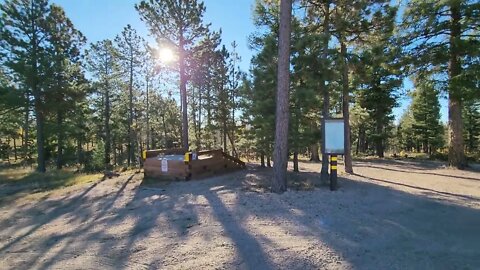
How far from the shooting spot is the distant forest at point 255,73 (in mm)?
11055

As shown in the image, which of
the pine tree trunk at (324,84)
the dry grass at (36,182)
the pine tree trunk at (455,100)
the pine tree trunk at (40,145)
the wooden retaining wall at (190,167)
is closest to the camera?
the pine tree trunk at (324,84)

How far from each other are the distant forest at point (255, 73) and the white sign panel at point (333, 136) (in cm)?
184

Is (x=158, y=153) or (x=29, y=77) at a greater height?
(x=29, y=77)

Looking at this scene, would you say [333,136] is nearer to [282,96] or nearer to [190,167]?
[282,96]

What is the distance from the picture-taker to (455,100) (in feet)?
43.3

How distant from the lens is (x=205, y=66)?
20.3 meters

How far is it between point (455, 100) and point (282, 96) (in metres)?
9.22

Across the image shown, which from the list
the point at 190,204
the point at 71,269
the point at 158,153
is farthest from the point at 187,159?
the point at 71,269

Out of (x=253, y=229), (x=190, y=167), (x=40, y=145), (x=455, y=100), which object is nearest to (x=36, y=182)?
(x=40, y=145)

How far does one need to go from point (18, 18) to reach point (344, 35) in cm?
1828

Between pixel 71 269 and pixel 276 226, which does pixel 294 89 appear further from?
pixel 71 269

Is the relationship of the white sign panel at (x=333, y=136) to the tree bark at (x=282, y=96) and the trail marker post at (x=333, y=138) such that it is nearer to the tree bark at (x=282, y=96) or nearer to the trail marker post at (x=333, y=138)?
the trail marker post at (x=333, y=138)

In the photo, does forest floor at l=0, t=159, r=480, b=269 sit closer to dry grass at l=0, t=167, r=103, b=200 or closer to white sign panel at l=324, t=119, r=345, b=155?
white sign panel at l=324, t=119, r=345, b=155

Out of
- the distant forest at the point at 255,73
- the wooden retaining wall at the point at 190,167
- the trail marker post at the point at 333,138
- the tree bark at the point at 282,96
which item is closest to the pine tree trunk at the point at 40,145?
the distant forest at the point at 255,73
